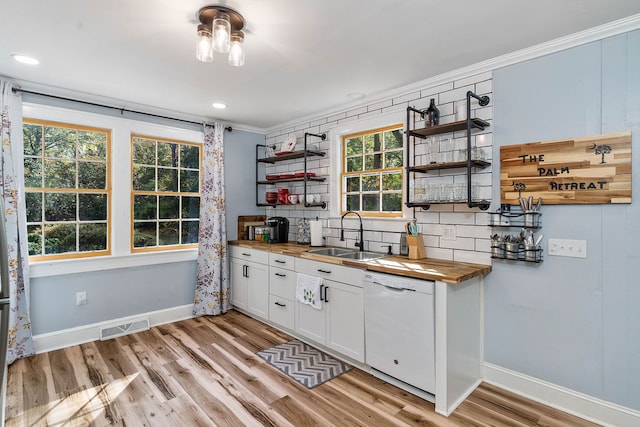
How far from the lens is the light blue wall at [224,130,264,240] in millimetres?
4473

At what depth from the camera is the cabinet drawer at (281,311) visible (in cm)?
347

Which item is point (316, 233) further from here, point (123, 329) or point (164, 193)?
point (123, 329)

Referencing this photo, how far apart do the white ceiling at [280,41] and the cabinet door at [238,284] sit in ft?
6.74

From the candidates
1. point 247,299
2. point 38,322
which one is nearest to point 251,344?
point 247,299

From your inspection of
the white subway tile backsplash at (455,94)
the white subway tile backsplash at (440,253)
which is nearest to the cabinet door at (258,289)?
the white subway tile backsplash at (440,253)

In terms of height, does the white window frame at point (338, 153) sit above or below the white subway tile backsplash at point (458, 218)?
above

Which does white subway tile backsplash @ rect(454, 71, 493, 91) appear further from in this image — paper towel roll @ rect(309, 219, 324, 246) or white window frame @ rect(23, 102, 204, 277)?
white window frame @ rect(23, 102, 204, 277)

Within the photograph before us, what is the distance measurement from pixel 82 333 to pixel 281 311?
201 cm

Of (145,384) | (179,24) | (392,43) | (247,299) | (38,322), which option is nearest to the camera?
(179,24)

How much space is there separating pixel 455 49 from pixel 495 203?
1.19m

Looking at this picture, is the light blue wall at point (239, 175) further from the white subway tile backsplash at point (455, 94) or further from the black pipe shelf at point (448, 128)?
the white subway tile backsplash at point (455, 94)

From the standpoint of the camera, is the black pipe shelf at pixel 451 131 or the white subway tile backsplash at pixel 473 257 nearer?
the black pipe shelf at pixel 451 131

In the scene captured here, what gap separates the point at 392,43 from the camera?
2303 mm

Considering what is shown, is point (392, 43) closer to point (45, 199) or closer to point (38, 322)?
point (45, 199)
